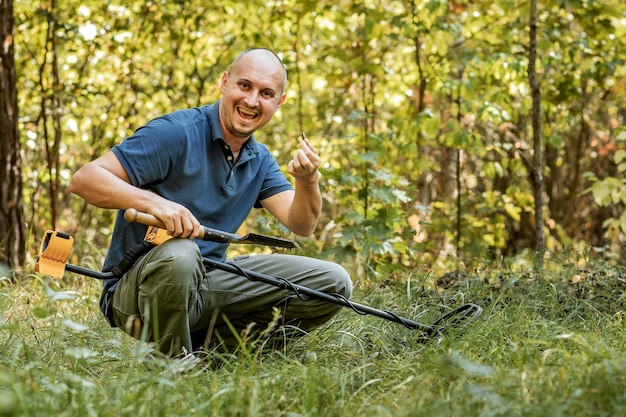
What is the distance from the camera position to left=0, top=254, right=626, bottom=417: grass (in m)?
2.02

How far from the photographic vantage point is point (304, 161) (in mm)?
2975

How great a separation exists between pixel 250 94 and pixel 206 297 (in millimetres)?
900

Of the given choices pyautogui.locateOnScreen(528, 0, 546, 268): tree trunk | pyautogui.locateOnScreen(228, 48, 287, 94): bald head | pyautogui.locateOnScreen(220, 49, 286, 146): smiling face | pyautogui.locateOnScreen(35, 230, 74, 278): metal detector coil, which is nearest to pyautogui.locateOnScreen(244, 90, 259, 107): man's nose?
pyautogui.locateOnScreen(220, 49, 286, 146): smiling face

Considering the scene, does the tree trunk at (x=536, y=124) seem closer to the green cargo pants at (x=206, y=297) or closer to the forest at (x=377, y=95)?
the forest at (x=377, y=95)

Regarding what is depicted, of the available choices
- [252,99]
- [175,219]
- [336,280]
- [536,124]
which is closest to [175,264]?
[175,219]

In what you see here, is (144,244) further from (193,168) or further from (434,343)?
(434,343)

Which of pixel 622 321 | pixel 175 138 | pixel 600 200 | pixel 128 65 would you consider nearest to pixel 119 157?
pixel 175 138

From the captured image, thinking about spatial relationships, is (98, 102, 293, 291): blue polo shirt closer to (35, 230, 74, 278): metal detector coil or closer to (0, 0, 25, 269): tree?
(35, 230, 74, 278): metal detector coil

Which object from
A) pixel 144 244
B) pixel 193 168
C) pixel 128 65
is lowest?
pixel 144 244

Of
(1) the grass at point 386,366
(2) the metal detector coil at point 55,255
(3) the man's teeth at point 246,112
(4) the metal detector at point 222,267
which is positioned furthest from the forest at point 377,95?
(2) the metal detector coil at point 55,255

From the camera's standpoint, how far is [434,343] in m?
3.01

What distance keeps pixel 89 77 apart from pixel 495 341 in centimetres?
557

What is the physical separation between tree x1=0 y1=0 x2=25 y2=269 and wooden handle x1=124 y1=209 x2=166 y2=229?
2.94 meters

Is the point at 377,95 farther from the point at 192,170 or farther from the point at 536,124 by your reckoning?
the point at 192,170
